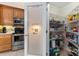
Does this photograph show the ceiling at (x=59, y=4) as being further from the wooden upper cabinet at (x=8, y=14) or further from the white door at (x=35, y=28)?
the wooden upper cabinet at (x=8, y=14)

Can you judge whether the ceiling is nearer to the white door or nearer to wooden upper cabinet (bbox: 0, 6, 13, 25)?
the white door

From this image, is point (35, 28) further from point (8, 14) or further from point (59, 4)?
point (8, 14)

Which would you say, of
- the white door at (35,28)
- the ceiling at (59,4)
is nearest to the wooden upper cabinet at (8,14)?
the white door at (35,28)

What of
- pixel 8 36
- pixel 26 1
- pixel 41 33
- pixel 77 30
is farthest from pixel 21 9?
pixel 77 30

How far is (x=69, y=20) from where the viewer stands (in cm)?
132

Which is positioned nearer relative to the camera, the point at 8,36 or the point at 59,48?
the point at 59,48

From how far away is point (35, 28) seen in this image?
1.33m

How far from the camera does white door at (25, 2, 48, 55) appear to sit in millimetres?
1304

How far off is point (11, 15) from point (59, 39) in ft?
2.02

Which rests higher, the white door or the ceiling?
the ceiling

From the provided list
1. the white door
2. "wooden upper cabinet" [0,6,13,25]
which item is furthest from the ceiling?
"wooden upper cabinet" [0,6,13,25]

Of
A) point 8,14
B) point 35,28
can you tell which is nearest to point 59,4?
point 35,28

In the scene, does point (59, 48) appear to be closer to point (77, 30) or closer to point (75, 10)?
point (77, 30)

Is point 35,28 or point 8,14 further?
point 8,14
